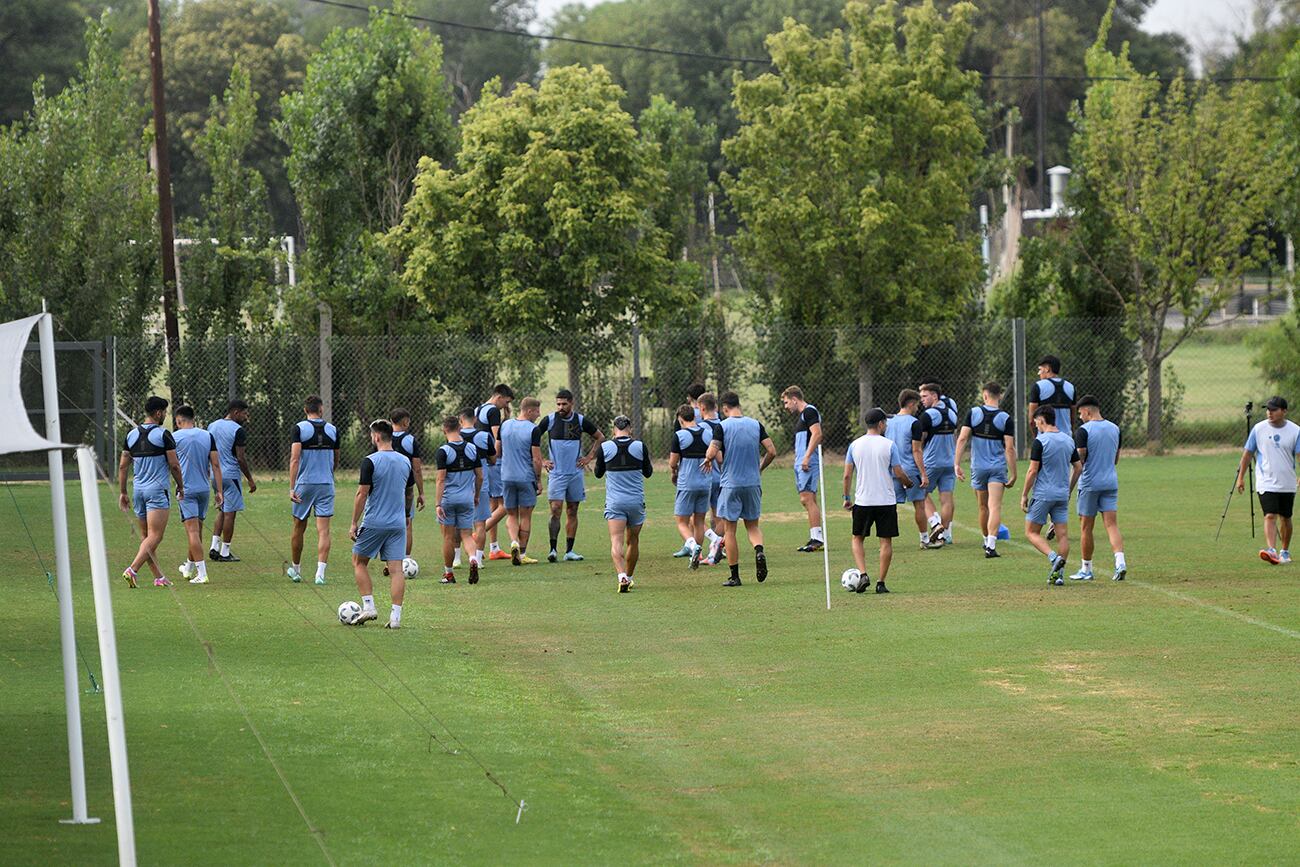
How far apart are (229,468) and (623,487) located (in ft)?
15.8

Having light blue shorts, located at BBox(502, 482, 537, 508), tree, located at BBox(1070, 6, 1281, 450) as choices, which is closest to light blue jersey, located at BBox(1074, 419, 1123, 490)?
light blue shorts, located at BBox(502, 482, 537, 508)

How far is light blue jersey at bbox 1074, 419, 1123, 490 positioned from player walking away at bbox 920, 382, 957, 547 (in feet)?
10.3

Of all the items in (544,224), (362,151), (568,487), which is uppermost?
(362,151)

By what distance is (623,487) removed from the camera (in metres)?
16.7

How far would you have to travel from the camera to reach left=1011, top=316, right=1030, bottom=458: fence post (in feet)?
103

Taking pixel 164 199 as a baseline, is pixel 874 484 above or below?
below

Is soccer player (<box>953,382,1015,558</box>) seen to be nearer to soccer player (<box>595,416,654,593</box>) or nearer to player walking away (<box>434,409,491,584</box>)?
soccer player (<box>595,416,654,593</box>)

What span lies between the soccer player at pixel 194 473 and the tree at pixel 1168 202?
19809 mm

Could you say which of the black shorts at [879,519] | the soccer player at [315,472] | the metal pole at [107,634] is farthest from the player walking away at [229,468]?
the metal pole at [107,634]

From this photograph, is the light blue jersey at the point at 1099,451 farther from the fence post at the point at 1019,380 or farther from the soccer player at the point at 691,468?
the fence post at the point at 1019,380

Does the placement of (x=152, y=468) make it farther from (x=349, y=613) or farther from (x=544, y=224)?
(x=544, y=224)

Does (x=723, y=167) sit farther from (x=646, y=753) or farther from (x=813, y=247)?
(x=646, y=753)

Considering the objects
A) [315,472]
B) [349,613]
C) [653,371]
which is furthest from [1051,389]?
[653,371]

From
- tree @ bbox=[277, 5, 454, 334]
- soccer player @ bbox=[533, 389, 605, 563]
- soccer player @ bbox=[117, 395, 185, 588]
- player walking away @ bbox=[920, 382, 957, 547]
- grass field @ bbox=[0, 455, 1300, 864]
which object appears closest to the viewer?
grass field @ bbox=[0, 455, 1300, 864]
